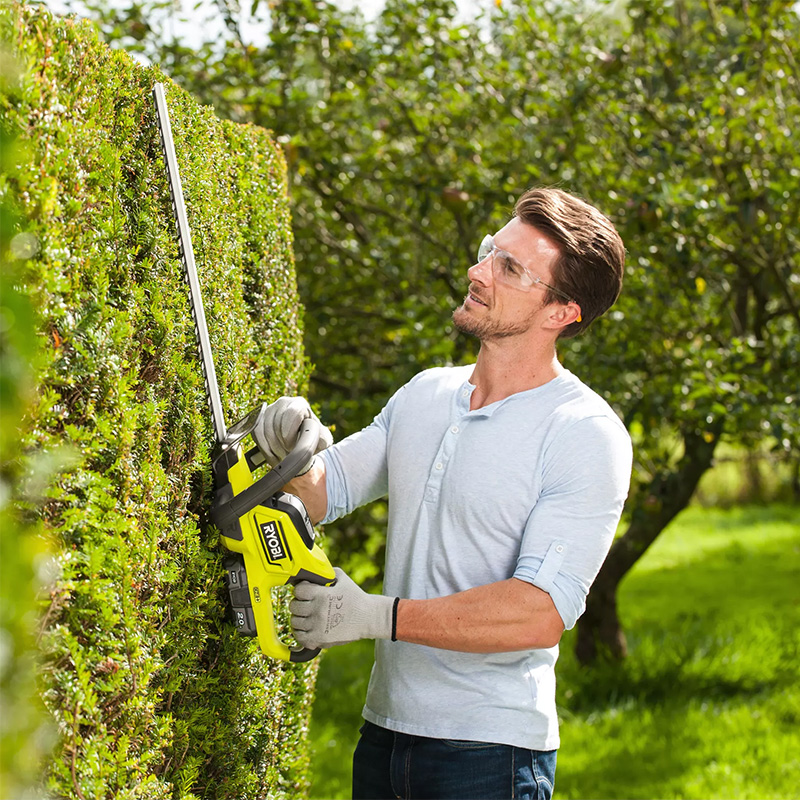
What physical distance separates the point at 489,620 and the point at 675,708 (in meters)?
3.65

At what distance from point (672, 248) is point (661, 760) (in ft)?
7.97

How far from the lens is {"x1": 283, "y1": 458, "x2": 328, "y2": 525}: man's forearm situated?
7.16 feet

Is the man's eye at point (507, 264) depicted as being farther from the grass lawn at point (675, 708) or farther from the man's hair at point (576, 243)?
the grass lawn at point (675, 708)

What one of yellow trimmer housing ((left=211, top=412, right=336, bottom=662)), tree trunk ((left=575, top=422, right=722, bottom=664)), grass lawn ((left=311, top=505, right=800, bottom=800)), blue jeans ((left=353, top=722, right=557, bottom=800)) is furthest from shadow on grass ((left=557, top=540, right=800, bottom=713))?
yellow trimmer housing ((left=211, top=412, right=336, bottom=662))

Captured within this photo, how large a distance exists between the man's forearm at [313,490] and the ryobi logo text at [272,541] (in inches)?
13.0

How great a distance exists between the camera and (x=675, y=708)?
505 centimetres

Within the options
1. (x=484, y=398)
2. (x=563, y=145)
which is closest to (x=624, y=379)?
(x=563, y=145)

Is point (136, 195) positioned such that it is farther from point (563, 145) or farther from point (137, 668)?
point (563, 145)

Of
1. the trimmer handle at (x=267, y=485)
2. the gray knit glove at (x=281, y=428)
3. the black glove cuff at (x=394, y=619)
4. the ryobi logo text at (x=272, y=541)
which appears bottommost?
the black glove cuff at (x=394, y=619)

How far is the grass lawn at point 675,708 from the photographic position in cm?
418

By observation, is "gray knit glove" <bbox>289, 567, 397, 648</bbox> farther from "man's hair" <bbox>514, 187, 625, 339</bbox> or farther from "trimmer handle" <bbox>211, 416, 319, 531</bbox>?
"man's hair" <bbox>514, 187, 625, 339</bbox>

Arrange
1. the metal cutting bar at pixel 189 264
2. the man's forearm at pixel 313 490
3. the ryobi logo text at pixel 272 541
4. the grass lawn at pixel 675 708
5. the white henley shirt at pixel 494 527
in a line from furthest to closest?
the grass lawn at pixel 675 708 < the man's forearm at pixel 313 490 < the white henley shirt at pixel 494 527 < the ryobi logo text at pixel 272 541 < the metal cutting bar at pixel 189 264

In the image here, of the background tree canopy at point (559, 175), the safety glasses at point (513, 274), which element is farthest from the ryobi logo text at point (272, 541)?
the background tree canopy at point (559, 175)

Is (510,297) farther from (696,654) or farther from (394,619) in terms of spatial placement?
(696,654)
